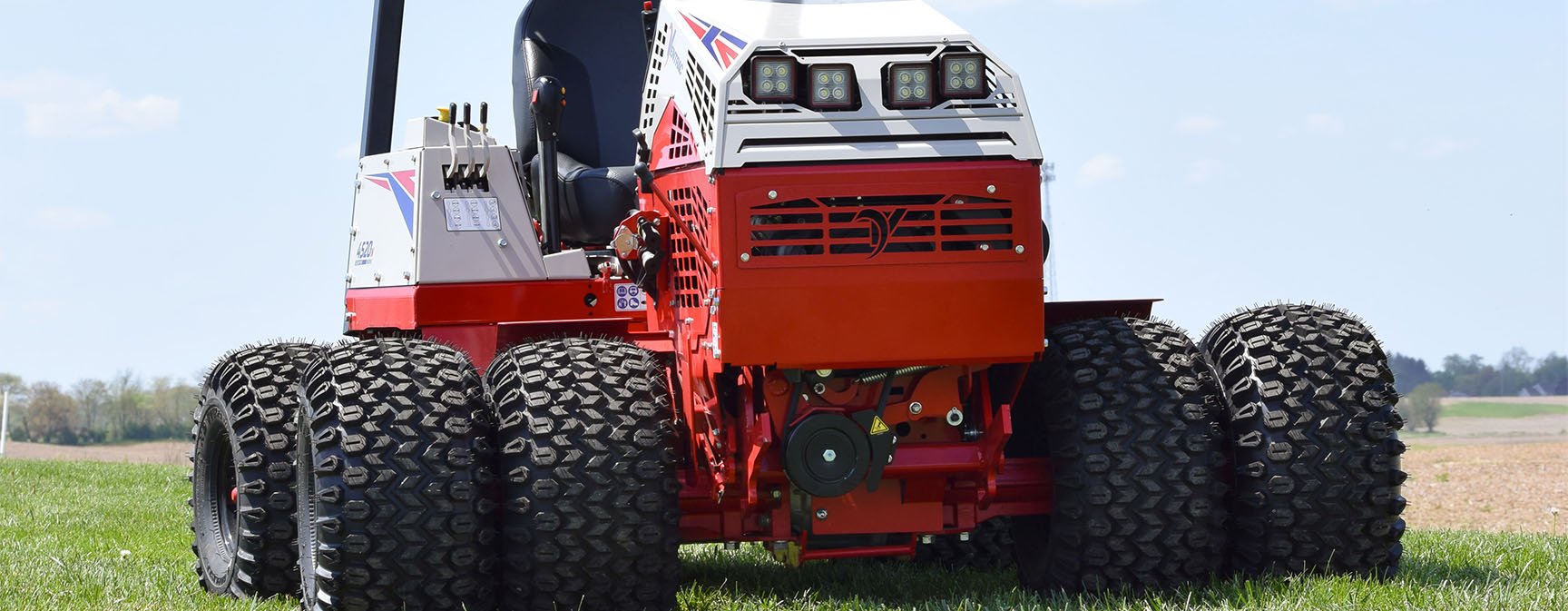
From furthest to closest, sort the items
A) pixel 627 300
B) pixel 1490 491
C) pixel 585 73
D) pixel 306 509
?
pixel 1490 491 < pixel 585 73 < pixel 627 300 < pixel 306 509

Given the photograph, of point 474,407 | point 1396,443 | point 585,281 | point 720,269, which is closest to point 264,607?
point 474,407

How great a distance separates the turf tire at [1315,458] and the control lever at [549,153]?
9.94 ft

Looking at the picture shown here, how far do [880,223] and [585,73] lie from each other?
305 cm

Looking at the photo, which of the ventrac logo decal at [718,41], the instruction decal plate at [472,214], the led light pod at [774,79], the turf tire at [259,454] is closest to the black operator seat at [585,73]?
the instruction decal plate at [472,214]

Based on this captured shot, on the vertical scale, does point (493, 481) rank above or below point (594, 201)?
below

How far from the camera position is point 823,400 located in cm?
592

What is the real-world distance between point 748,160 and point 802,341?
61 cm

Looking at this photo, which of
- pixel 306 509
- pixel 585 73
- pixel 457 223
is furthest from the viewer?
pixel 585 73

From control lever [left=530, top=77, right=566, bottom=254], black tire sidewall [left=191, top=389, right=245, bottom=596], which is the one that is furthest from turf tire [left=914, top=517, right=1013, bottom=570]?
black tire sidewall [left=191, top=389, right=245, bottom=596]

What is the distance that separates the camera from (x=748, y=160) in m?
5.60

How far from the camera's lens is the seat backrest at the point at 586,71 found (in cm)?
819

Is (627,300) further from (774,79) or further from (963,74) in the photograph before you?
(963,74)

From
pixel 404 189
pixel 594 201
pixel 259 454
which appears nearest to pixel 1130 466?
pixel 594 201

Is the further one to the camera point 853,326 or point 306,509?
point 306,509
